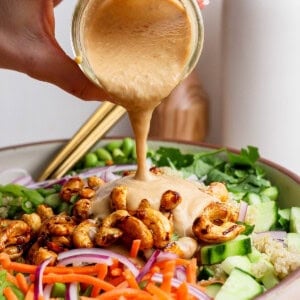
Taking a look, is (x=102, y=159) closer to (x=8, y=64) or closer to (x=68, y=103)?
(x=8, y=64)

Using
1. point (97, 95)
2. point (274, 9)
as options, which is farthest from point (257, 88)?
point (97, 95)

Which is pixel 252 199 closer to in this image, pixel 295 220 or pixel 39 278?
pixel 295 220

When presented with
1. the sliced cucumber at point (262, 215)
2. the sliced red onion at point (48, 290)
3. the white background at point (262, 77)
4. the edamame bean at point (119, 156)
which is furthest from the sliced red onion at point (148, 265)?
the white background at point (262, 77)

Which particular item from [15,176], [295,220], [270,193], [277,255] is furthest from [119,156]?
[277,255]

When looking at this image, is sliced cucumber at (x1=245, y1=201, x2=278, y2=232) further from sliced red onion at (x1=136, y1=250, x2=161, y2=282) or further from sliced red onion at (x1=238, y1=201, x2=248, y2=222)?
sliced red onion at (x1=136, y1=250, x2=161, y2=282)

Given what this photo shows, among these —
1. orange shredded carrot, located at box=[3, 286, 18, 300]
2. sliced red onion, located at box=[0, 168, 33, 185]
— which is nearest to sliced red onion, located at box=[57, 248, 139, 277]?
orange shredded carrot, located at box=[3, 286, 18, 300]
